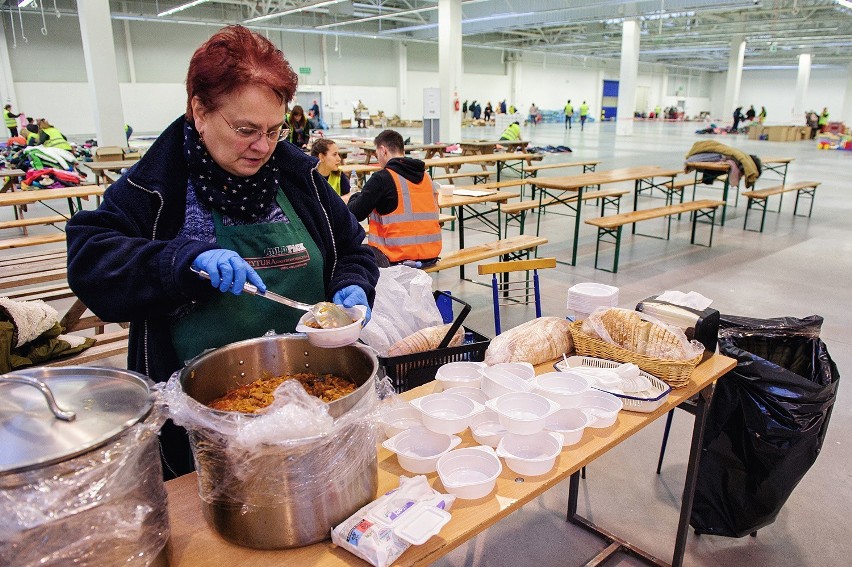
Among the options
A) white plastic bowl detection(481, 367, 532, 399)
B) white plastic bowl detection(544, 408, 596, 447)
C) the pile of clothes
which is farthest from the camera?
the pile of clothes

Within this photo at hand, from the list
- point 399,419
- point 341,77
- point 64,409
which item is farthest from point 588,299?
point 341,77

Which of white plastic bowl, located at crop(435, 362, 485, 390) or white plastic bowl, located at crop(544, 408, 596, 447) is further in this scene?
white plastic bowl, located at crop(435, 362, 485, 390)

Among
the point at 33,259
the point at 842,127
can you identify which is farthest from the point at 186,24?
the point at 842,127

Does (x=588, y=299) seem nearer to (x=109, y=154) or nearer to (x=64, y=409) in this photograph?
(x=64, y=409)

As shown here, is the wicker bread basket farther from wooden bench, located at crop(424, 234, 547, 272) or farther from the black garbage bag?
wooden bench, located at crop(424, 234, 547, 272)

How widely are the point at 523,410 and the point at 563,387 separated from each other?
0.72 feet

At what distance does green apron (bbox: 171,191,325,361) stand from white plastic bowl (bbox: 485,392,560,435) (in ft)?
1.91

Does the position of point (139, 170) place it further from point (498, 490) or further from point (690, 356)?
point (690, 356)

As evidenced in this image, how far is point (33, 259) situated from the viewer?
481 centimetres

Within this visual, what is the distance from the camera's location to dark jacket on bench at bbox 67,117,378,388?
120 cm

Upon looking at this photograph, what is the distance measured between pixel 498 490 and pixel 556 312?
370cm

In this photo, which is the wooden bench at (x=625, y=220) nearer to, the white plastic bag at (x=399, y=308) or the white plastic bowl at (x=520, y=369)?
the white plastic bag at (x=399, y=308)

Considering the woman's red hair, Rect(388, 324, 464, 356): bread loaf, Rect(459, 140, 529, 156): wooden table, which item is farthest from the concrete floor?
Rect(459, 140, 529, 156): wooden table

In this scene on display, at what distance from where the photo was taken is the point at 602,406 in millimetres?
1656
